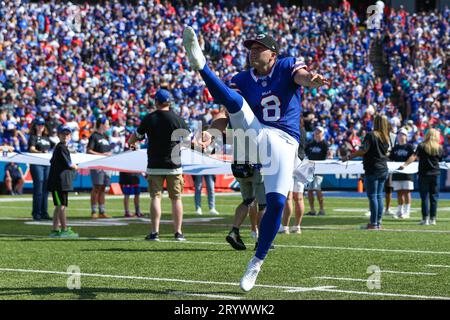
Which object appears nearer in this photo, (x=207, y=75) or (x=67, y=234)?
(x=207, y=75)

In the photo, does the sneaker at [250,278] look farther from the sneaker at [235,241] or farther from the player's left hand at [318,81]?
the sneaker at [235,241]

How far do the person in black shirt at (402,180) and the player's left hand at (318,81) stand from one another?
36.1 ft

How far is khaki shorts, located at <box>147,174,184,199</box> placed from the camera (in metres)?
12.3

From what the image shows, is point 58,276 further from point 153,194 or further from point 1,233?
point 1,233

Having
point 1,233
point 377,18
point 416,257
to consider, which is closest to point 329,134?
point 377,18

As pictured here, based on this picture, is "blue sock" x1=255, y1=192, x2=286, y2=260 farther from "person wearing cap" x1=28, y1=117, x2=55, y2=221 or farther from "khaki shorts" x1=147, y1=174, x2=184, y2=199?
"person wearing cap" x1=28, y1=117, x2=55, y2=221

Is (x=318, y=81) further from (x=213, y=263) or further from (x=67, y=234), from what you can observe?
(x=67, y=234)

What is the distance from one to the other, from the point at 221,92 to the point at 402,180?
11999 mm

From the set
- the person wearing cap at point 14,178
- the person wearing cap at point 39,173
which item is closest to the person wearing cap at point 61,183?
the person wearing cap at point 39,173

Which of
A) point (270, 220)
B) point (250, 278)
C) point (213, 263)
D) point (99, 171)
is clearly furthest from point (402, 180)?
point (250, 278)

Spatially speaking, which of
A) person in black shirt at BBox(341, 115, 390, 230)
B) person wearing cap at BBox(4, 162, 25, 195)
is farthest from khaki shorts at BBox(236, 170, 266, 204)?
person wearing cap at BBox(4, 162, 25, 195)

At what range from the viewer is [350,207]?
72.0 ft

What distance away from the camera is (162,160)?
12.4 meters

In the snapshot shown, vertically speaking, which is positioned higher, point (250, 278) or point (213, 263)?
point (250, 278)
